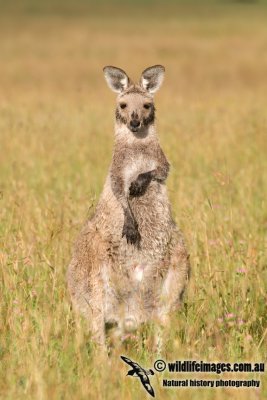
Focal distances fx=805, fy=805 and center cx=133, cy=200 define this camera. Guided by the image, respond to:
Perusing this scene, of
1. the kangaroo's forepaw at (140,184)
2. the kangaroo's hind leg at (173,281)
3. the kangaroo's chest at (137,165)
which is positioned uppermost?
the kangaroo's chest at (137,165)

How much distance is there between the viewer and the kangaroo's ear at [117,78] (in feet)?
20.1

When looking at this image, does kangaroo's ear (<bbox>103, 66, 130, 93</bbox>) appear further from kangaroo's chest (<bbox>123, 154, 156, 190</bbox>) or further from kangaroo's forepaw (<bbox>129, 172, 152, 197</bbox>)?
kangaroo's forepaw (<bbox>129, 172, 152, 197</bbox>)

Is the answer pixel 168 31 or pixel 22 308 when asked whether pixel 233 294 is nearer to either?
pixel 22 308

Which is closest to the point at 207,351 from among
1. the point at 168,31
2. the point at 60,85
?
the point at 60,85

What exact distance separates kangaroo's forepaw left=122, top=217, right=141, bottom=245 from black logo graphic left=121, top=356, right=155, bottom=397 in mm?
862

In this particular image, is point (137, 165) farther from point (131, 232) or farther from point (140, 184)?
point (131, 232)

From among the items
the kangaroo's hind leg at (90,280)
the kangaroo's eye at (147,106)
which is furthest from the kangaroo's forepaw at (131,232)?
the kangaroo's eye at (147,106)

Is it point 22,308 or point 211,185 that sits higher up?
point 211,185

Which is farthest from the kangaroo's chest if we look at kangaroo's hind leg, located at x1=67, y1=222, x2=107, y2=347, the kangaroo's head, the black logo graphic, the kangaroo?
the black logo graphic

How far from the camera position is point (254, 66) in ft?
138

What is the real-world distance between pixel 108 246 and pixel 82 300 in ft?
1.35

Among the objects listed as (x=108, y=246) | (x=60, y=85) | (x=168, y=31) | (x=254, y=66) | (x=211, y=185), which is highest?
(x=168, y=31)

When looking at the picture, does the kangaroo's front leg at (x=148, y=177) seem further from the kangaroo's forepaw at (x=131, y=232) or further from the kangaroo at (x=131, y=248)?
the kangaroo's forepaw at (x=131, y=232)

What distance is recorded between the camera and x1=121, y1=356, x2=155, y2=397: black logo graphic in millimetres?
4465
